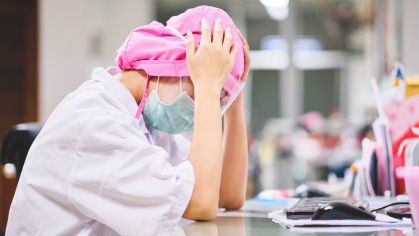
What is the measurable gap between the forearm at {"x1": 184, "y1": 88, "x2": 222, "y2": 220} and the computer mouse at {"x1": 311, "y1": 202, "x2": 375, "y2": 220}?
239 mm

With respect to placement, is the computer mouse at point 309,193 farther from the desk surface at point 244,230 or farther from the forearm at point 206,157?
the forearm at point 206,157

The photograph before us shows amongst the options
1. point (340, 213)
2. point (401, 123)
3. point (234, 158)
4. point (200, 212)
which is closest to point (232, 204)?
point (234, 158)

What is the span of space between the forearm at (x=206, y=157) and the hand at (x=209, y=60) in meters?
0.03

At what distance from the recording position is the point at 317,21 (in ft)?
21.2

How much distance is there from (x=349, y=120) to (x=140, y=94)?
18.5 ft

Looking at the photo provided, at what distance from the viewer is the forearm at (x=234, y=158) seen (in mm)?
1232

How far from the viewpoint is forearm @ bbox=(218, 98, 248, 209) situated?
1232mm

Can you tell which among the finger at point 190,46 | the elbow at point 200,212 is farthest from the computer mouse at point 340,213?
the finger at point 190,46

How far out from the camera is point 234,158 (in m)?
1.27

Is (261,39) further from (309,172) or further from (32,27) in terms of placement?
(32,27)

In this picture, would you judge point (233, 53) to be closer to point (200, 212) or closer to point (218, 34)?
point (218, 34)

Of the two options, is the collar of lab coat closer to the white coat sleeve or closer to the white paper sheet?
the white coat sleeve

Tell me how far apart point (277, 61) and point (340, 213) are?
5370 millimetres

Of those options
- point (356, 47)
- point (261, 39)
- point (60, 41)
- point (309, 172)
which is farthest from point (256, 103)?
point (60, 41)
